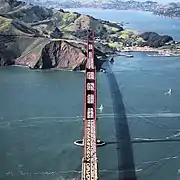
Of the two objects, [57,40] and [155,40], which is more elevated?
[57,40]

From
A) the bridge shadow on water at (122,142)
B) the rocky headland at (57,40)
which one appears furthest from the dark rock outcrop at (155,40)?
the bridge shadow on water at (122,142)

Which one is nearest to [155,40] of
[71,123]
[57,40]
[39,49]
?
[57,40]

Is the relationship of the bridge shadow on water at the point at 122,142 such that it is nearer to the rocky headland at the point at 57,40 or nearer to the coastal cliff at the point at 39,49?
the coastal cliff at the point at 39,49

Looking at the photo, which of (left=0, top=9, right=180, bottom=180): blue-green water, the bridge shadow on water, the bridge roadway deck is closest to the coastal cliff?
(left=0, top=9, right=180, bottom=180): blue-green water

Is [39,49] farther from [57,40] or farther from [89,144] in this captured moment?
[89,144]

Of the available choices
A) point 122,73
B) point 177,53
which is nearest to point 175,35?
point 177,53

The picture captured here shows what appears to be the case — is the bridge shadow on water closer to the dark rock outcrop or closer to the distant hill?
the dark rock outcrop
